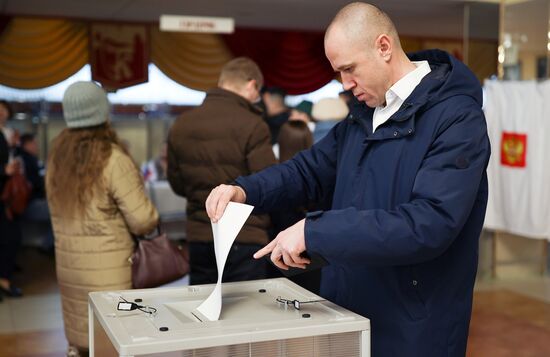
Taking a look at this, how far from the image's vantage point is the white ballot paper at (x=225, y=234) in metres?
1.52

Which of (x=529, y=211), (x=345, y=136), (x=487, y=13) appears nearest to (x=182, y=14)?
(x=487, y=13)

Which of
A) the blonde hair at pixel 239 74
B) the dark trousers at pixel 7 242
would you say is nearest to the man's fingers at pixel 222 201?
the blonde hair at pixel 239 74

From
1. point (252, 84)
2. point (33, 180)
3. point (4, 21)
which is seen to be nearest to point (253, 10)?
point (4, 21)

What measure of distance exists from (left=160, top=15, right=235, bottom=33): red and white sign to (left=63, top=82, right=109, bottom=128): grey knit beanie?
3.31 metres

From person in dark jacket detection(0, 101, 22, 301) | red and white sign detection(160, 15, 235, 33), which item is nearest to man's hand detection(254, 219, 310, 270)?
person in dark jacket detection(0, 101, 22, 301)

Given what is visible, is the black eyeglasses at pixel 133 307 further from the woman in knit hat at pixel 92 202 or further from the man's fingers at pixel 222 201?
the woman in knit hat at pixel 92 202

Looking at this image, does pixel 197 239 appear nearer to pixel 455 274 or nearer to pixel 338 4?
pixel 455 274

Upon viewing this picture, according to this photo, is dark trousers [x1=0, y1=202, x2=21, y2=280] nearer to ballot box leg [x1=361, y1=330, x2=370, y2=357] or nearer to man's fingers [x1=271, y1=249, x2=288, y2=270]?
man's fingers [x1=271, y1=249, x2=288, y2=270]

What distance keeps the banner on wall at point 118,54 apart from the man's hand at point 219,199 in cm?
598

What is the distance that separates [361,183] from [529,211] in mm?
4150

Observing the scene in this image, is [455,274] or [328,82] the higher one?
[328,82]

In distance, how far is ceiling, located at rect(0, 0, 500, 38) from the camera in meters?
6.25

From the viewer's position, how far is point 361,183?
1.70m

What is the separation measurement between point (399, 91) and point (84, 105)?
155 centimetres
